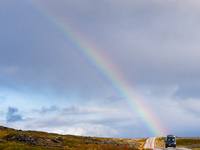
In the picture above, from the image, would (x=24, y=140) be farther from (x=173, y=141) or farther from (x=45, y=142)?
(x=173, y=141)

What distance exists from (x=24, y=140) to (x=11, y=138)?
Result: 16.6ft

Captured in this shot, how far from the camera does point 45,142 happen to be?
6588cm

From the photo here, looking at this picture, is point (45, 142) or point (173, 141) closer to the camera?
point (45, 142)

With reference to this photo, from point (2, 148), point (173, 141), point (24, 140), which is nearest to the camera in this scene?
point (2, 148)

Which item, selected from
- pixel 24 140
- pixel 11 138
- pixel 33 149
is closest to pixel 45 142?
pixel 24 140

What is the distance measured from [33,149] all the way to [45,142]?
16.9 meters

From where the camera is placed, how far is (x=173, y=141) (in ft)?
248

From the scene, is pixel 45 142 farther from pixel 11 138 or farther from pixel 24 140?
pixel 11 138

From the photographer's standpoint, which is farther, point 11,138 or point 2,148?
point 11,138

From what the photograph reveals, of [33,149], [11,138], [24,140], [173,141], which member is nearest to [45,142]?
[24,140]

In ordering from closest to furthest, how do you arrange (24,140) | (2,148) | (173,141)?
(2,148)
(24,140)
(173,141)

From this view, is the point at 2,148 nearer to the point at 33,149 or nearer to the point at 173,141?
the point at 33,149

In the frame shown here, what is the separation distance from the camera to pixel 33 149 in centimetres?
4944

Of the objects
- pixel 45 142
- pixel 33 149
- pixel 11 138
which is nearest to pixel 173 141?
pixel 45 142
